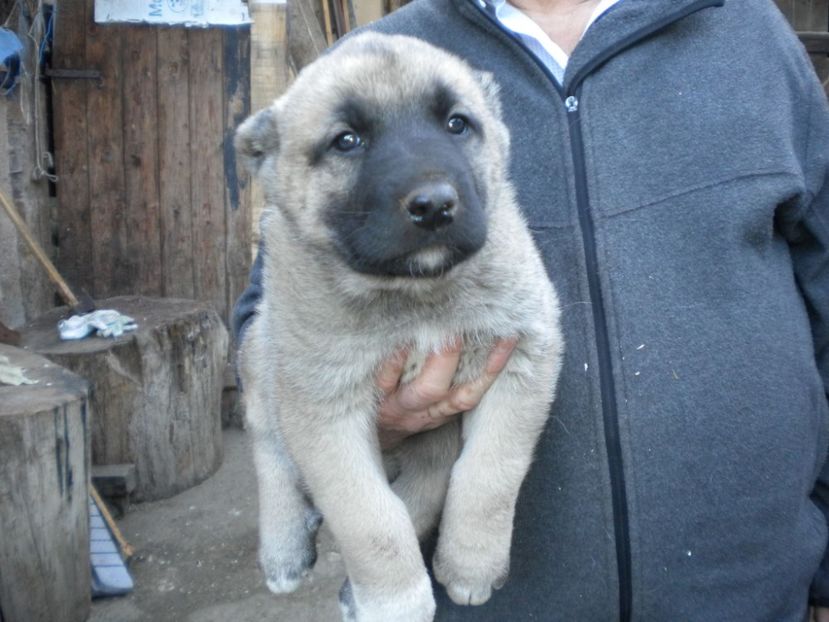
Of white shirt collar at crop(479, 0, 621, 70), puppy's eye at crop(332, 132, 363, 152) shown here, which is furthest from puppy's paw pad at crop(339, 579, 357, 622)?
white shirt collar at crop(479, 0, 621, 70)

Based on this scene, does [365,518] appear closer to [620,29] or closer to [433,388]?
[433,388]

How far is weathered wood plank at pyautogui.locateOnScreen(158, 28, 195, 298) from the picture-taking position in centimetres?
595

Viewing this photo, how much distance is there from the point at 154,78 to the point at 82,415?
2970 millimetres

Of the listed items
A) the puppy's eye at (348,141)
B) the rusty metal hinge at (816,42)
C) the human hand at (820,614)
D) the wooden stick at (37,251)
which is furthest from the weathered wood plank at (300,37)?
the human hand at (820,614)

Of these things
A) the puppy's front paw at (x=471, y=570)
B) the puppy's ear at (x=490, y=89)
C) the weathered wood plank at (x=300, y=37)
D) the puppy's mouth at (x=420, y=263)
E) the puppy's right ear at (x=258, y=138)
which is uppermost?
the weathered wood plank at (x=300, y=37)

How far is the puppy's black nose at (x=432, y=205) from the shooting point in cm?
176

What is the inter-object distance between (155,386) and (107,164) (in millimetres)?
1773

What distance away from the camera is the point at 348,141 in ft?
6.66

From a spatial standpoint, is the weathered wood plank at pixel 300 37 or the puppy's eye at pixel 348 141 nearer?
the puppy's eye at pixel 348 141

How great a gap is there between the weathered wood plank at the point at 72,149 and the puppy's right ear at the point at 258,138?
13.3ft

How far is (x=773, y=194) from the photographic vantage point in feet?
6.41

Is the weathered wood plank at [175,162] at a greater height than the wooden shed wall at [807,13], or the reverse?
the wooden shed wall at [807,13]

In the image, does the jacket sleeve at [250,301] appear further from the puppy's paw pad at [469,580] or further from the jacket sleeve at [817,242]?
the jacket sleeve at [817,242]

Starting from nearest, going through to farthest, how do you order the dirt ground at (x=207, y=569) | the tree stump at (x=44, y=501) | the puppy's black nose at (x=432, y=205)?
the puppy's black nose at (x=432, y=205) → the tree stump at (x=44, y=501) → the dirt ground at (x=207, y=569)
